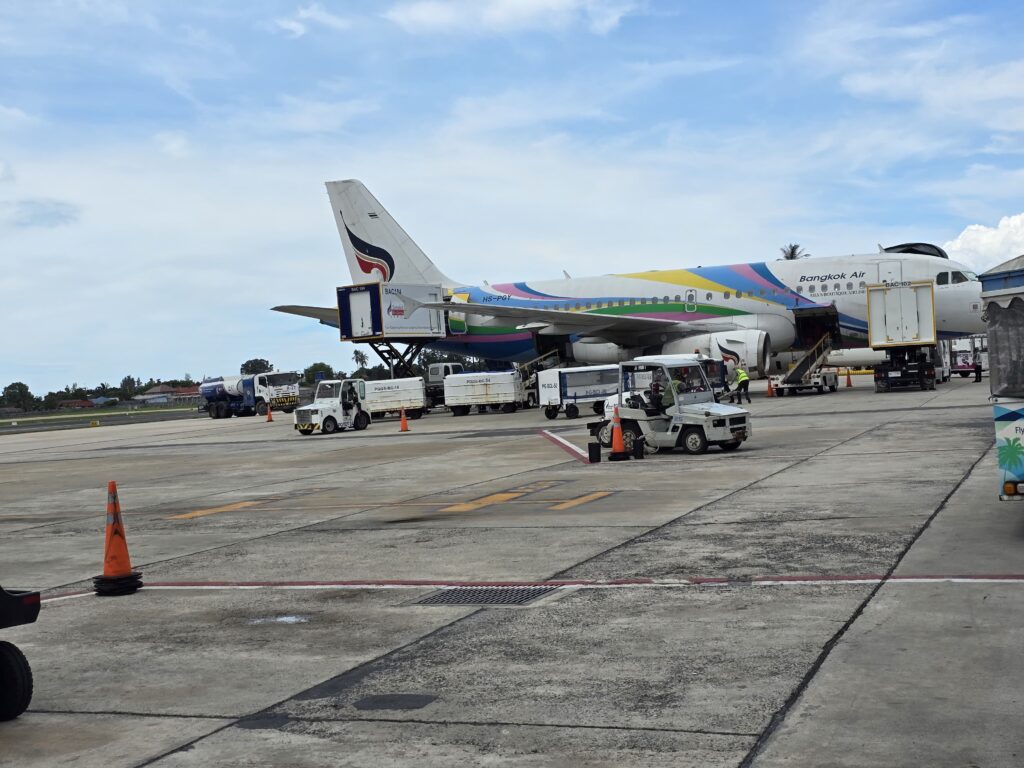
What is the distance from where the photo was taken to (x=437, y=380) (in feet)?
181

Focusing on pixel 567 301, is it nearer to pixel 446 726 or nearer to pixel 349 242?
pixel 349 242

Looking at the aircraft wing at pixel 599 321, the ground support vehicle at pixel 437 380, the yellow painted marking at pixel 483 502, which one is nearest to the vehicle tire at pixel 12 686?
the yellow painted marking at pixel 483 502

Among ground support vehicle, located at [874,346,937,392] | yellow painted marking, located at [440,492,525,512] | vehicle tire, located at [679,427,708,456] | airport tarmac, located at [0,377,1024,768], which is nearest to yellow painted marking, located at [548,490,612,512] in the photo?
airport tarmac, located at [0,377,1024,768]

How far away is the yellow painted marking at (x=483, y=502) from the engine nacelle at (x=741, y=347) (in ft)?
78.2

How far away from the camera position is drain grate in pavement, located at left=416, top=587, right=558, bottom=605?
9.00 m

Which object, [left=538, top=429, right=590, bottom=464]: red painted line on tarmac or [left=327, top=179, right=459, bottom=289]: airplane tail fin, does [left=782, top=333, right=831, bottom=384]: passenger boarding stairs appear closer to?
[left=538, top=429, right=590, bottom=464]: red painted line on tarmac

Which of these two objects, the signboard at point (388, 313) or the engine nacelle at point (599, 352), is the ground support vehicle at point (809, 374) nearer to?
the engine nacelle at point (599, 352)

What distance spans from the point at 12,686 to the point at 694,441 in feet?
55.1

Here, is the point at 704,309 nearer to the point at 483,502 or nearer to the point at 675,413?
the point at 675,413

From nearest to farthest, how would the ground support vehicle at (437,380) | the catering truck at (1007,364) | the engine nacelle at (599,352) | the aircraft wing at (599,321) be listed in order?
the catering truck at (1007,364) < the aircraft wing at (599,321) < the engine nacelle at (599,352) < the ground support vehicle at (437,380)

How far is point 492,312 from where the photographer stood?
4269cm

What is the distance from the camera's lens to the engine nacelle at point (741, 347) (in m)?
39.0

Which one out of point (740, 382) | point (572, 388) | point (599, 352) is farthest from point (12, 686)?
point (599, 352)

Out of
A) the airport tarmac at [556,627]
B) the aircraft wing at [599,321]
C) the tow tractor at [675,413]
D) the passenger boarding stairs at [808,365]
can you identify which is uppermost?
the aircraft wing at [599,321]
